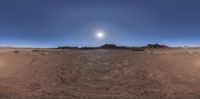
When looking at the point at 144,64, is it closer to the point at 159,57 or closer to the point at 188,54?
the point at 159,57

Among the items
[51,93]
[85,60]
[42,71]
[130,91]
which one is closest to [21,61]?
[42,71]

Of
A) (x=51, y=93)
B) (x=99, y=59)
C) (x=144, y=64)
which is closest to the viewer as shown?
(x=51, y=93)

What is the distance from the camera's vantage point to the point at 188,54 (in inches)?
1662

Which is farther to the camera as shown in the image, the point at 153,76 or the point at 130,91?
the point at 153,76

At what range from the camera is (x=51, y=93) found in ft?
103

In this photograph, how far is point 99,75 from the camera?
120 feet

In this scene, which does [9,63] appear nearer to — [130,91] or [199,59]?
[130,91]

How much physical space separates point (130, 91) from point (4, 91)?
384 inches

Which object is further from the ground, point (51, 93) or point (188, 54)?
A: point (188, 54)

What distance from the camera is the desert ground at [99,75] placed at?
3158cm

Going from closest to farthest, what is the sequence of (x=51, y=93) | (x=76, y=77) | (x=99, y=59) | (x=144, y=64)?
(x=51, y=93) → (x=76, y=77) → (x=144, y=64) → (x=99, y=59)

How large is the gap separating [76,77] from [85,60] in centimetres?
533

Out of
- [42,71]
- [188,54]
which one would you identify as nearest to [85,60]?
[42,71]

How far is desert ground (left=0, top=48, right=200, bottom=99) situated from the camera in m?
31.6
